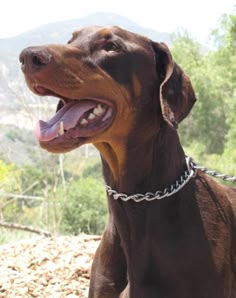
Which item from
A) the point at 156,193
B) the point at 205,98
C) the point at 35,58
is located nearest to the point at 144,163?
the point at 156,193

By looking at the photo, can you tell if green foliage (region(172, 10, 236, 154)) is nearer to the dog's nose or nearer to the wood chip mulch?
the wood chip mulch

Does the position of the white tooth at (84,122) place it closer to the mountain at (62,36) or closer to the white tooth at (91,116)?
the white tooth at (91,116)

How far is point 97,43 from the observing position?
2912 millimetres

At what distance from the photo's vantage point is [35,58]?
2.62 m

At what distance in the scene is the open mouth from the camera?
280cm

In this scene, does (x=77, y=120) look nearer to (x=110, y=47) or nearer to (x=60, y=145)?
(x=60, y=145)

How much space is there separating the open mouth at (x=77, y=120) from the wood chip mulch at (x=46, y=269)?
94.2 inches

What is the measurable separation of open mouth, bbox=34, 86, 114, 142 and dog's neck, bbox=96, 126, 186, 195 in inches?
7.8

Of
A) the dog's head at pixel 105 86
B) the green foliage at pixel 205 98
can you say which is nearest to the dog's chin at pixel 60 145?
the dog's head at pixel 105 86

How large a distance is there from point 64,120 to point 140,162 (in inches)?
17.4

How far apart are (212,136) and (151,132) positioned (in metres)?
25.0

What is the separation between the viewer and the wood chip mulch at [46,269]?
4977mm

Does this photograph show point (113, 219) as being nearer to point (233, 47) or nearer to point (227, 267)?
point (227, 267)

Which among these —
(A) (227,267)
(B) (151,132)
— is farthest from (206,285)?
(B) (151,132)
